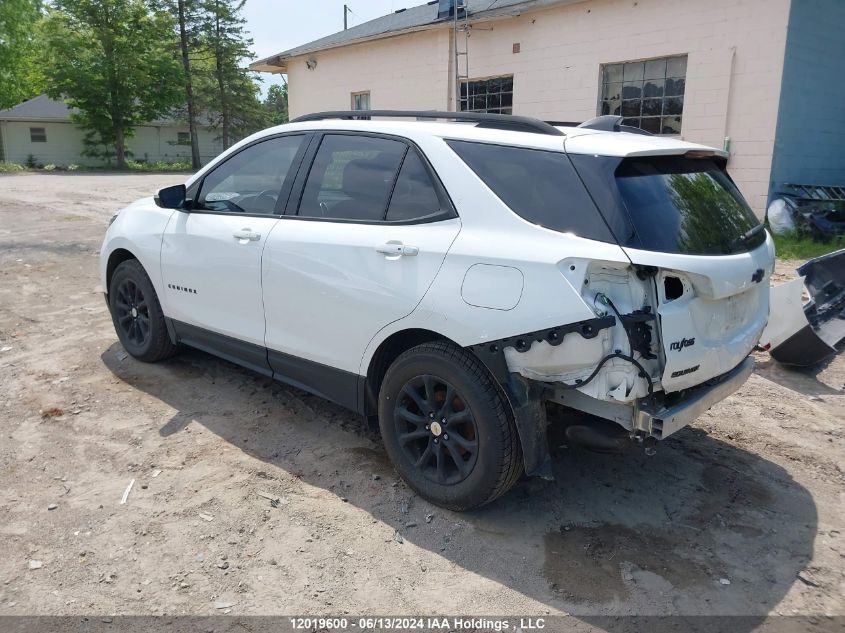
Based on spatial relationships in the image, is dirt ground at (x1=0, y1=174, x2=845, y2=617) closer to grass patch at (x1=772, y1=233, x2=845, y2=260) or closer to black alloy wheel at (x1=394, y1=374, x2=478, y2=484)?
black alloy wheel at (x1=394, y1=374, x2=478, y2=484)

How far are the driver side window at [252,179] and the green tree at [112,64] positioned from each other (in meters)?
37.6

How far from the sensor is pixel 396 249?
3270 millimetres

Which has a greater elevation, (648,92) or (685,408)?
(648,92)

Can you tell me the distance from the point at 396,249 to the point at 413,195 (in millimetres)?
312

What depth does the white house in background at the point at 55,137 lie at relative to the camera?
38594 mm

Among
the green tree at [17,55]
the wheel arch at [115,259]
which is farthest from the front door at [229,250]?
the green tree at [17,55]

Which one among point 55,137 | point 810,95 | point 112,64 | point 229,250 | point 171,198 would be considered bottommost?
point 229,250

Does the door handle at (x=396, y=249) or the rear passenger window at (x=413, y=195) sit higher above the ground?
the rear passenger window at (x=413, y=195)

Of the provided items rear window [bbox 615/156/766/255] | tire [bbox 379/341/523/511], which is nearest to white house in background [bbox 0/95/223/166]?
tire [bbox 379/341/523/511]

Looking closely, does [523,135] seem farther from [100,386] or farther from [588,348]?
[100,386]

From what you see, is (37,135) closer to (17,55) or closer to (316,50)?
(17,55)

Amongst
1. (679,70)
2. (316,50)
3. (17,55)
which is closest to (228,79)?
(17,55)

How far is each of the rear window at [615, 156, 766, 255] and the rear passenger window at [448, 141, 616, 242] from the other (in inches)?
6.6

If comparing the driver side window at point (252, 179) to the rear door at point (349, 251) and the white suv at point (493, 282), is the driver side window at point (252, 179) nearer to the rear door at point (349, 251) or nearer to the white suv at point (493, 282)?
the white suv at point (493, 282)
